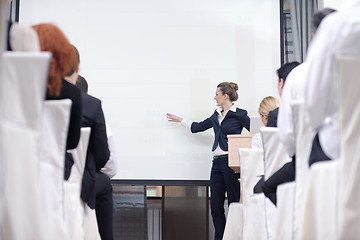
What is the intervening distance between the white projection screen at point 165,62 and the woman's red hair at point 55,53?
127 inches

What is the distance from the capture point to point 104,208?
10.6 feet

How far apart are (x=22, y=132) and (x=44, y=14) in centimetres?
396

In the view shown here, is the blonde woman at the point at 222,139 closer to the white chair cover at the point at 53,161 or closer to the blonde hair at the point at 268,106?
the blonde hair at the point at 268,106

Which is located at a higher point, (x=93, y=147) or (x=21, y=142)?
(x=21, y=142)

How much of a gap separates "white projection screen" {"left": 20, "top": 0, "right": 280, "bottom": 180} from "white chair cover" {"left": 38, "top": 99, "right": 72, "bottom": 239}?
313cm

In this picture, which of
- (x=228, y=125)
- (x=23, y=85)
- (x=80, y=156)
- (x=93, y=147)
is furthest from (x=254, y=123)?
(x=23, y=85)

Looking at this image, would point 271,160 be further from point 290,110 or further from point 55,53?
point 55,53

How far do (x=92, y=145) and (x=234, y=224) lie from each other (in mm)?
1347

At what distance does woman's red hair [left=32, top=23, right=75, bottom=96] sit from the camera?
2.03m

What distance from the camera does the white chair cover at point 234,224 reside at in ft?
12.5

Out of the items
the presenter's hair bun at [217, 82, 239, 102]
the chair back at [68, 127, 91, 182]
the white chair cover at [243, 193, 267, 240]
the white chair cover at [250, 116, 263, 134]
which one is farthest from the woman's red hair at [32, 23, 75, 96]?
the presenter's hair bun at [217, 82, 239, 102]

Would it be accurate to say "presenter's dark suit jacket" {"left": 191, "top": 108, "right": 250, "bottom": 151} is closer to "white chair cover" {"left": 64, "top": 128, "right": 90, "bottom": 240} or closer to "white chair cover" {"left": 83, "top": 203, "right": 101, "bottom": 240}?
"white chair cover" {"left": 83, "top": 203, "right": 101, "bottom": 240}

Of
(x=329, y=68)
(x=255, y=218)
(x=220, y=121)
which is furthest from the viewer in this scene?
(x=220, y=121)

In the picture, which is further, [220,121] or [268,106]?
[220,121]
